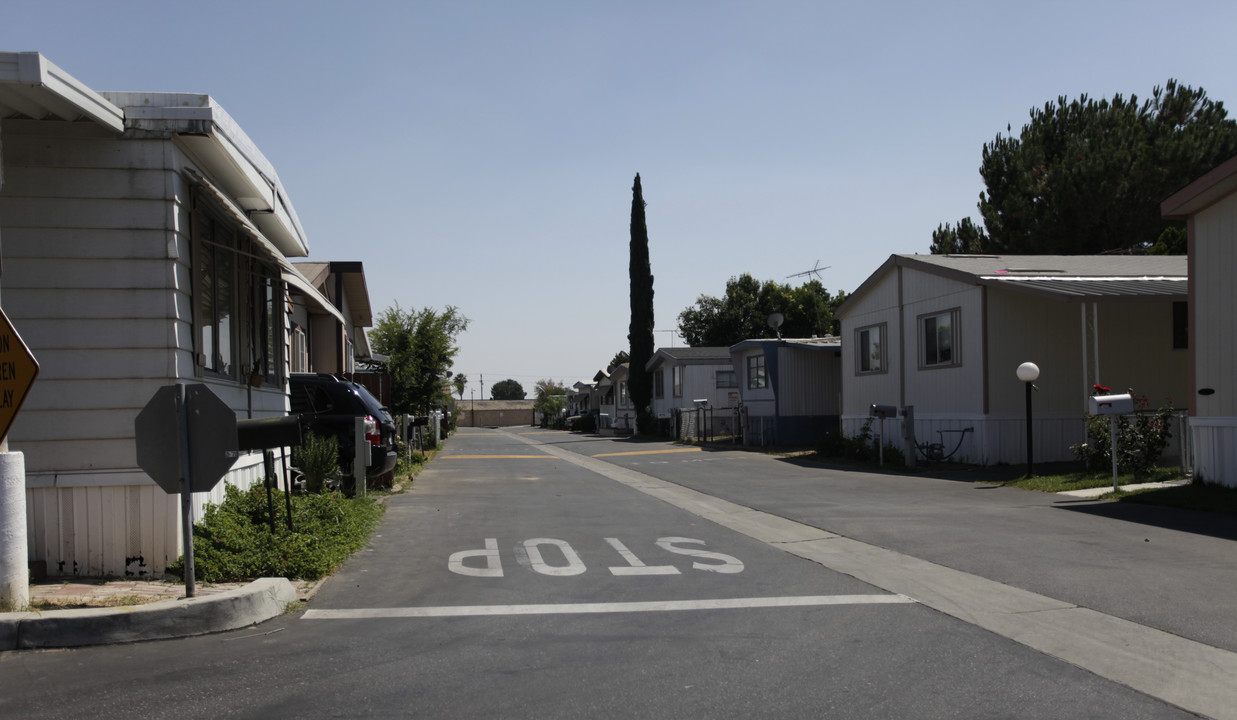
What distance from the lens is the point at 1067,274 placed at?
20172mm

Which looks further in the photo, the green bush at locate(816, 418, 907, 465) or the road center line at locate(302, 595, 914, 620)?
the green bush at locate(816, 418, 907, 465)

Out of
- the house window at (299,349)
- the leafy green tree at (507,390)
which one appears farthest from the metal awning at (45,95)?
the leafy green tree at (507,390)

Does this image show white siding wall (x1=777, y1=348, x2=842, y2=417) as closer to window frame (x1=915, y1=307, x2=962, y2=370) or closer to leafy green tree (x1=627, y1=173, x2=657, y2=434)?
window frame (x1=915, y1=307, x2=962, y2=370)

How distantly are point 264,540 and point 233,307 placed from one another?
10.5 feet

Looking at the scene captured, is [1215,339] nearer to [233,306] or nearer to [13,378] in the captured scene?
[233,306]

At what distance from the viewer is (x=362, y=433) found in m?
13.3

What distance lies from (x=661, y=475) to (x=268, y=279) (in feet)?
36.0

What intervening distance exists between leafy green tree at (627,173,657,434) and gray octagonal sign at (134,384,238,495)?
39376 millimetres

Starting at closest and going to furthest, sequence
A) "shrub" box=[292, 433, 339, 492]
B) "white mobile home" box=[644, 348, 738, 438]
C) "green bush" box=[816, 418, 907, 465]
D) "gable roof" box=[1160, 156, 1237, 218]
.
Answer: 1. "shrub" box=[292, 433, 339, 492]
2. "gable roof" box=[1160, 156, 1237, 218]
3. "green bush" box=[816, 418, 907, 465]
4. "white mobile home" box=[644, 348, 738, 438]

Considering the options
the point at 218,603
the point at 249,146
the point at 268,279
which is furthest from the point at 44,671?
the point at 268,279

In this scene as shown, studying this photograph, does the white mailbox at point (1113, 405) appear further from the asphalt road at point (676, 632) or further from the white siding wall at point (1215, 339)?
the asphalt road at point (676, 632)

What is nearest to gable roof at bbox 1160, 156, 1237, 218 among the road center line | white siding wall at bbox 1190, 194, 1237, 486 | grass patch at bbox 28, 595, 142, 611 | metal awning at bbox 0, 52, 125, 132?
white siding wall at bbox 1190, 194, 1237, 486

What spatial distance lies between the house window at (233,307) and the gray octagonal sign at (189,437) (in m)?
2.15

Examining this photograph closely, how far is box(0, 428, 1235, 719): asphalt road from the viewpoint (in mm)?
4762
